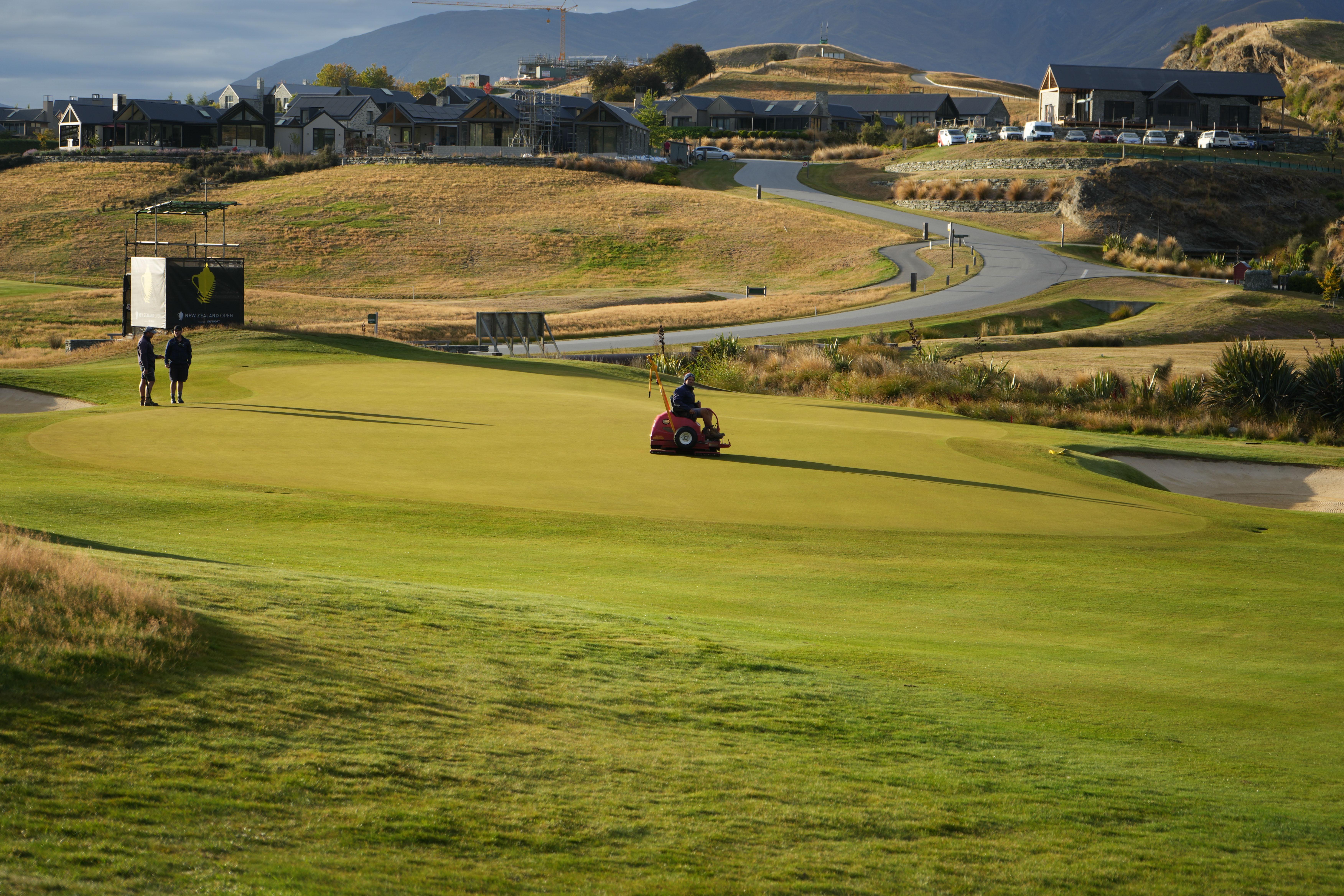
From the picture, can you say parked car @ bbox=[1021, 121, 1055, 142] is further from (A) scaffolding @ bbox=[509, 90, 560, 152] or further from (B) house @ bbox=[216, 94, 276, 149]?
(B) house @ bbox=[216, 94, 276, 149]

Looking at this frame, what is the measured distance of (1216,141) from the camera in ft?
339

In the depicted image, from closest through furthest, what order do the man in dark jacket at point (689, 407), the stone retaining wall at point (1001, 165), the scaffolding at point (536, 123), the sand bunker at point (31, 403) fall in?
the man in dark jacket at point (689, 407) < the sand bunker at point (31, 403) < the stone retaining wall at point (1001, 165) < the scaffolding at point (536, 123)

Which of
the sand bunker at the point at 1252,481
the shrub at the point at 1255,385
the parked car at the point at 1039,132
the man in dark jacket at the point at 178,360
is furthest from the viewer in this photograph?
the parked car at the point at 1039,132

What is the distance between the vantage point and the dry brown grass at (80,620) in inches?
290

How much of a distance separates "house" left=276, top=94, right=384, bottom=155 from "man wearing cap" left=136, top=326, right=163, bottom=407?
107 m

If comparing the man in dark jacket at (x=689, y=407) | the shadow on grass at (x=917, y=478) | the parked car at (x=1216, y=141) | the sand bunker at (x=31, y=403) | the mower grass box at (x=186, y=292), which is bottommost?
the shadow on grass at (x=917, y=478)

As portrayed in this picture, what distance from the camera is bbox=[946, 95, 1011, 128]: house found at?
14975 cm

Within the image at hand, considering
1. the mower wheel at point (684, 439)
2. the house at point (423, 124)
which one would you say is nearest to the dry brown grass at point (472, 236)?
the house at point (423, 124)

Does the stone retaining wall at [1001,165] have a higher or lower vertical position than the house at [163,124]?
lower

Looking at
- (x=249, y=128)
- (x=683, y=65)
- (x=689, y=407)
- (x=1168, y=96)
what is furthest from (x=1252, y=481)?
(x=683, y=65)

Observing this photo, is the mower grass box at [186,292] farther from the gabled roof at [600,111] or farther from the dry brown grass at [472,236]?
the gabled roof at [600,111]

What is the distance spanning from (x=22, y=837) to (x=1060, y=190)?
9555 centimetres

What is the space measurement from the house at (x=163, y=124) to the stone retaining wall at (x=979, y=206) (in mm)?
79212

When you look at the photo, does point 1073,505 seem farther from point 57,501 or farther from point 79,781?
point 79,781
